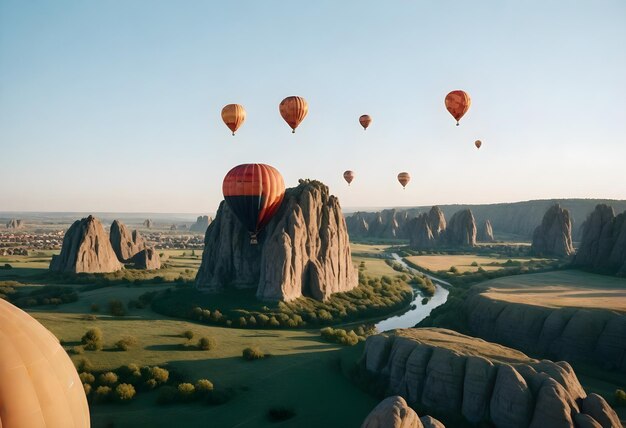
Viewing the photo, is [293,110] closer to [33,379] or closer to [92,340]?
[92,340]

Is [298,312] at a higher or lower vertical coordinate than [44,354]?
lower

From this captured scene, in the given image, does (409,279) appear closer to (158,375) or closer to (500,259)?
(500,259)

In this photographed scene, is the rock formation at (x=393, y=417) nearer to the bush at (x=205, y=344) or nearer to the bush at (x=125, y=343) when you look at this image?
the bush at (x=205, y=344)

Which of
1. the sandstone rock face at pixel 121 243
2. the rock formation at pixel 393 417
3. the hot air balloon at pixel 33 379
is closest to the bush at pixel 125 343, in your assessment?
the rock formation at pixel 393 417

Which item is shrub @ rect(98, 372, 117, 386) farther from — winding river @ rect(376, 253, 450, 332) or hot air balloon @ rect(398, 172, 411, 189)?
hot air balloon @ rect(398, 172, 411, 189)

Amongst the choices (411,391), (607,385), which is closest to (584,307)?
(607,385)

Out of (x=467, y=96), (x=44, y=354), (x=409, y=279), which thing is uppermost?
(x=467, y=96)
